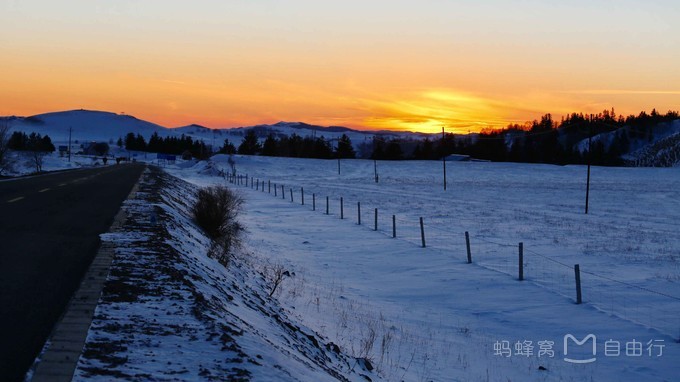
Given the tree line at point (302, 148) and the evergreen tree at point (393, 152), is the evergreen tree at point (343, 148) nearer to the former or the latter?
the tree line at point (302, 148)

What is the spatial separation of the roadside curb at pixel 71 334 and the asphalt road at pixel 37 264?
107 millimetres

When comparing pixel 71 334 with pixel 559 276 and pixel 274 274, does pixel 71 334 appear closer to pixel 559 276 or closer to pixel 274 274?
pixel 274 274

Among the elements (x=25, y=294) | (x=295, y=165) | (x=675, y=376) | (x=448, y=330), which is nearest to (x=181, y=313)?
(x=25, y=294)

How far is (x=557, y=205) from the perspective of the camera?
4566 centimetres

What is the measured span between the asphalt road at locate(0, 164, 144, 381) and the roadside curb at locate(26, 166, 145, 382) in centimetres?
11

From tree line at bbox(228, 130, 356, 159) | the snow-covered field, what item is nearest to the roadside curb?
the snow-covered field

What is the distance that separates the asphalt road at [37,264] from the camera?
5.49m

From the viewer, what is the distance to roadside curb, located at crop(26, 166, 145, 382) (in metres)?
4.70

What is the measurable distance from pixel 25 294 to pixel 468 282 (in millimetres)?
10303

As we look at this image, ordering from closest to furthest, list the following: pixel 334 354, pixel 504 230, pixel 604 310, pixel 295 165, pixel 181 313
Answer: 1. pixel 181 313
2. pixel 334 354
3. pixel 604 310
4. pixel 504 230
5. pixel 295 165

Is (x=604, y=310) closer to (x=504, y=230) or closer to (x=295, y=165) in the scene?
(x=504, y=230)

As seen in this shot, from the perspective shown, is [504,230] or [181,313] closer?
[181,313]

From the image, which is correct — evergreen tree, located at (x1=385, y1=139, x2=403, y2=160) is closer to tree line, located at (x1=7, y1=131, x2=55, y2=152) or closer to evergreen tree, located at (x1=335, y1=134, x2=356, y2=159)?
evergreen tree, located at (x1=335, y1=134, x2=356, y2=159)

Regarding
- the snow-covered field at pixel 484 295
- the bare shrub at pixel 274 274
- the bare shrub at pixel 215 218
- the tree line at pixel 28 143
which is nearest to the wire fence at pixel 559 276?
the snow-covered field at pixel 484 295
